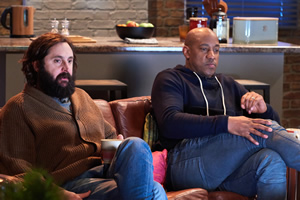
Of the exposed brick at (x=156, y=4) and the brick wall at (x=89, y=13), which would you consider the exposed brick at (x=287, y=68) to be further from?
the brick wall at (x=89, y=13)

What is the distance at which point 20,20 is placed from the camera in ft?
Answer: 14.1

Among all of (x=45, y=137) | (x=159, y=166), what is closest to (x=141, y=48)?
(x=159, y=166)

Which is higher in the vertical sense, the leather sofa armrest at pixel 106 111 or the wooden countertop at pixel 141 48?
the wooden countertop at pixel 141 48

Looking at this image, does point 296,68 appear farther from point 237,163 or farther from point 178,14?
point 237,163

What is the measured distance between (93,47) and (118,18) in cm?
204

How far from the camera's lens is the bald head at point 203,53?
9.34ft

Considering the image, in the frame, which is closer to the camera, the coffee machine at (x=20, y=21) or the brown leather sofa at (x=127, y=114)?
the brown leather sofa at (x=127, y=114)

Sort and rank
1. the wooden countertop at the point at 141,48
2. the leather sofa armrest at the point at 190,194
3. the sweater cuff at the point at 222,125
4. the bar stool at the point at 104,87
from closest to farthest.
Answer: the leather sofa armrest at the point at 190,194 → the sweater cuff at the point at 222,125 → the bar stool at the point at 104,87 → the wooden countertop at the point at 141,48

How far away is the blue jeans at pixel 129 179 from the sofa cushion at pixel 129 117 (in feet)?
2.15

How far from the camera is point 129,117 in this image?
108 inches

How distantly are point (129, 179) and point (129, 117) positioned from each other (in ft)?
2.74

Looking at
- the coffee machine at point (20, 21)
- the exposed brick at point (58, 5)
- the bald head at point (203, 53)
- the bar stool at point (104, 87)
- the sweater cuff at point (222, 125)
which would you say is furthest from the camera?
the exposed brick at point (58, 5)

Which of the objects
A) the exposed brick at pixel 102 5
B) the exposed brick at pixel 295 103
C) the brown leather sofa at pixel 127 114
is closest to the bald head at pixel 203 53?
the brown leather sofa at pixel 127 114

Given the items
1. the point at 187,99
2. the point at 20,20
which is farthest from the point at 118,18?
the point at 187,99
